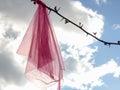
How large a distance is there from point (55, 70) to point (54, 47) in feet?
2.02

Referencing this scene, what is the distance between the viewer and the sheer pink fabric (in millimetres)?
9438

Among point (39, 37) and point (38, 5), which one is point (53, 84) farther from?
point (38, 5)

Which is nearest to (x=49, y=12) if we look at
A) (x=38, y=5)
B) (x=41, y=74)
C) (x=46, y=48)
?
(x=38, y=5)

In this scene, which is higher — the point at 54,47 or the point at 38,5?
the point at 38,5

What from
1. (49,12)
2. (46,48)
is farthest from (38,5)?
(46,48)

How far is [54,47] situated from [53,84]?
96 centimetres

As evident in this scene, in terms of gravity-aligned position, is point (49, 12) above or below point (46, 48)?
above

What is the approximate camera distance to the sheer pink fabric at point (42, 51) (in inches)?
372

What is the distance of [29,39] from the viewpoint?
9883 millimetres

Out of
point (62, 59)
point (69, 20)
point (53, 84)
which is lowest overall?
point (53, 84)

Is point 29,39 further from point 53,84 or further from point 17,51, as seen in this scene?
point 53,84

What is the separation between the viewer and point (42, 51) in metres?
9.57

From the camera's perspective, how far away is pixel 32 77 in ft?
31.4

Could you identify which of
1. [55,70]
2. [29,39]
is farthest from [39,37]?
[55,70]
